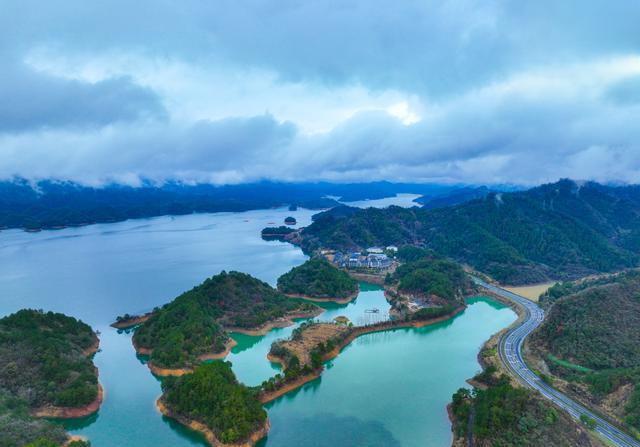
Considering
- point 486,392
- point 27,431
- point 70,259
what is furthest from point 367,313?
point 70,259

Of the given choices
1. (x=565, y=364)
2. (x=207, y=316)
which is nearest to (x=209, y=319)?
(x=207, y=316)

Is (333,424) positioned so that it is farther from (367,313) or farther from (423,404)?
(367,313)

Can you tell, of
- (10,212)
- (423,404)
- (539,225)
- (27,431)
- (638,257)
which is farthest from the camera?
(10,212)

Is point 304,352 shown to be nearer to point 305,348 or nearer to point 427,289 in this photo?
point 305,348

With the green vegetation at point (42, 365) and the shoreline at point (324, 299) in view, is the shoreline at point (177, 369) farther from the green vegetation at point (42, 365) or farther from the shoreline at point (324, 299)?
the shoreline at point (324, 299)

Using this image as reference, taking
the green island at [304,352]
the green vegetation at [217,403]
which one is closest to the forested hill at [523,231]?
the green island at [304,352]

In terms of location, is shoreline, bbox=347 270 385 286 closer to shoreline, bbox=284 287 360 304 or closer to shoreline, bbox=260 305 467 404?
shoreline, bbox=284 287 360 304
